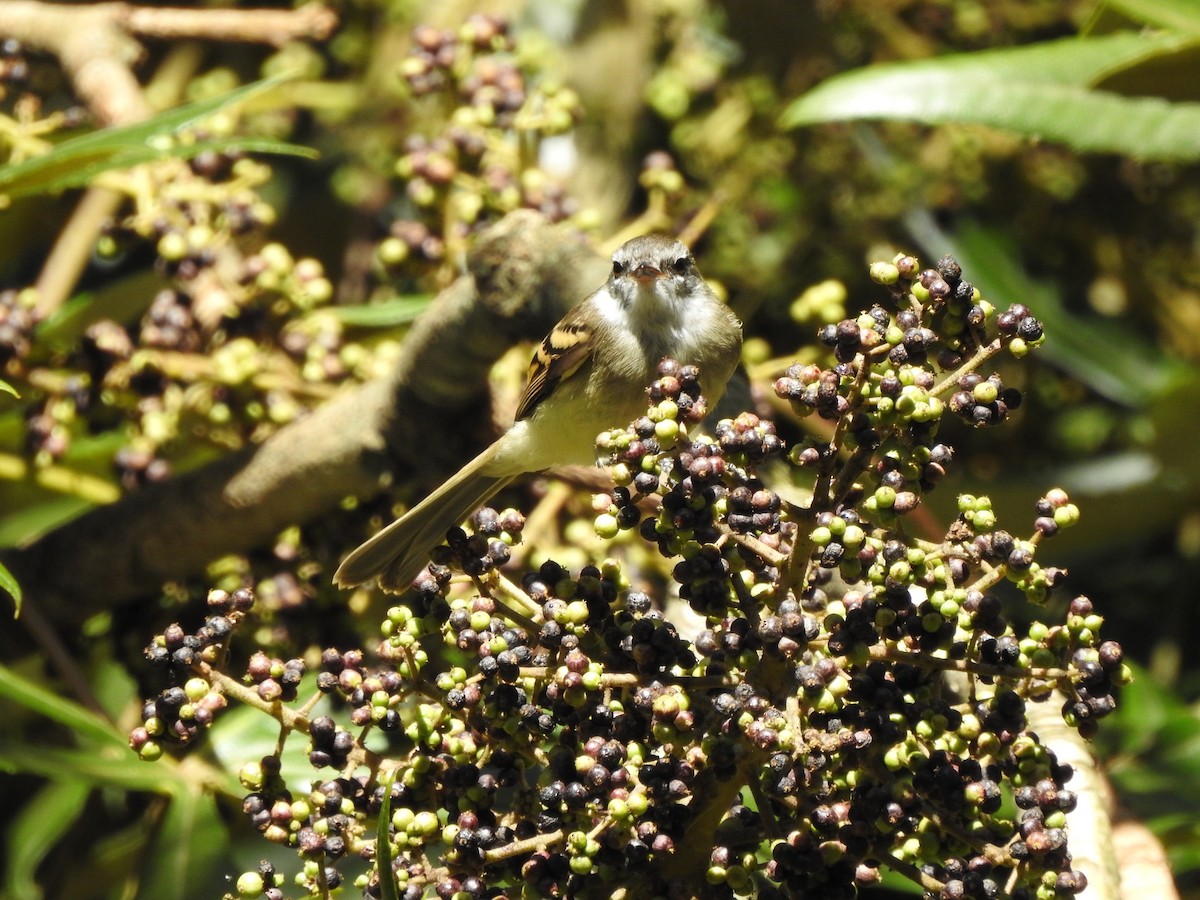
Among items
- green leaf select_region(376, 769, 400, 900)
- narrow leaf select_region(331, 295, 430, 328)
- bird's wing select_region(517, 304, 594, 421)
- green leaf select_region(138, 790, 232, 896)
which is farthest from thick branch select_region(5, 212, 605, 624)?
green leaf select_region(376, 769, 400, 900)

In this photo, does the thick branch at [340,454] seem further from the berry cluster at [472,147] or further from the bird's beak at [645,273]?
the berry cluster at [472,147]

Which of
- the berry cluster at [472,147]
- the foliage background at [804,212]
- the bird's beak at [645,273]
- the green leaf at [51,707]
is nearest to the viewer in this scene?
the green leaf at [51,707]

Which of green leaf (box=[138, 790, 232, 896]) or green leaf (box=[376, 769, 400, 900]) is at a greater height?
green leaf (box=[138, 790, 232, 896])

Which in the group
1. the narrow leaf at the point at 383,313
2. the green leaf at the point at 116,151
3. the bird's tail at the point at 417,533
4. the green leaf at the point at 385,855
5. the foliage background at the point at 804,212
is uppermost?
the foliage background at the point at 804,212

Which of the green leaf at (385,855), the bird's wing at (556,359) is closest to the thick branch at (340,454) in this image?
the bird's wing at (556,359)

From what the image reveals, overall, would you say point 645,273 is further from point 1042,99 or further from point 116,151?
point 116,151

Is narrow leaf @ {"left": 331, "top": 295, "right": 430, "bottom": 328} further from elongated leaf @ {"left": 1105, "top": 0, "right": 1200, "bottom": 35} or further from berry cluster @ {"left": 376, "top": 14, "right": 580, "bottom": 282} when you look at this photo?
elongated leaf @ {"left": 1105, "top": 0, "right": 1200, "bottom": 35}

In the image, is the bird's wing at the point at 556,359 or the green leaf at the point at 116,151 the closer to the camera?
the green leaf at the point at 116,151

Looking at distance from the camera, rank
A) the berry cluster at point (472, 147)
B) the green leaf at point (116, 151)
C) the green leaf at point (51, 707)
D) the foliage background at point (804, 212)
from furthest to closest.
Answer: the foliage background at point (804, 212) < the berry cluster at point (472, 147) < the green leaf at point (116, 151) < the green leaf at point (51, 707)
